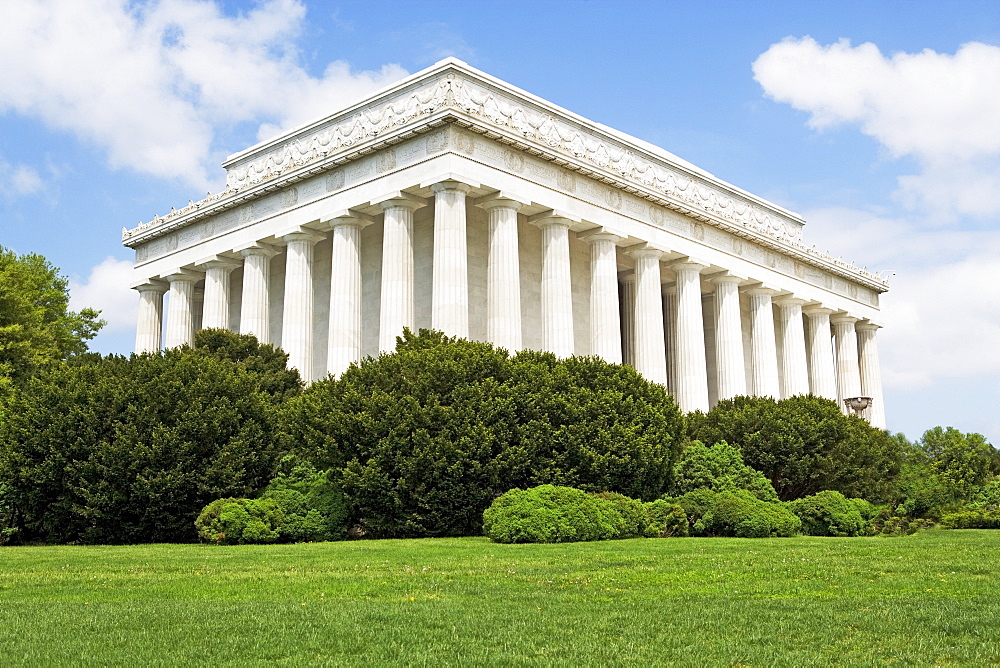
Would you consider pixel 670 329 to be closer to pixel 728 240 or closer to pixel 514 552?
pixel 728 240

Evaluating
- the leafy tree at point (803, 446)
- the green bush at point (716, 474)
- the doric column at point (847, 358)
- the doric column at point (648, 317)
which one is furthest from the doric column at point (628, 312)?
the green bush at point (716, 474)

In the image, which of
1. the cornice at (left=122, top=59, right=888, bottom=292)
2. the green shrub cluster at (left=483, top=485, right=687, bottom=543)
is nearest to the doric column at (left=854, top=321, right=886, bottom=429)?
the cornice at (left=122, top=59, right=888, bottom=292)

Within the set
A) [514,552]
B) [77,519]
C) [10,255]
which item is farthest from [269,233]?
[514,552]

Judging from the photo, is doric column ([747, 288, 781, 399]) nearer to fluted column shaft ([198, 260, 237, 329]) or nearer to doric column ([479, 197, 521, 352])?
doric column ([479, 197, 521, 352])

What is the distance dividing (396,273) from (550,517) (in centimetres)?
2265

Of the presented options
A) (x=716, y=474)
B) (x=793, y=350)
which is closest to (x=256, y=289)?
(x=716, y=474)

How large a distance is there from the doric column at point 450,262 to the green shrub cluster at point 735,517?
16.0 meters

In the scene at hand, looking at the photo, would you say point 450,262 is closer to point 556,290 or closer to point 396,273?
point 396,273

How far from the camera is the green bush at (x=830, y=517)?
32.5 metres

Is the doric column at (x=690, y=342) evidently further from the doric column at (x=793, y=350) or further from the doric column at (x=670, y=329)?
the doric column at (x=793, y=350)

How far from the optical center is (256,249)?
55938mm

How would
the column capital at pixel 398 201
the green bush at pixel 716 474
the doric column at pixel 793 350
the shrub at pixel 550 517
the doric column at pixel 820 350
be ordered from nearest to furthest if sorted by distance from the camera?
the shrub at pixel 550 517, the green bush at pixel 716 474, the column capital at pixel 398 201, the doric column at pixel 793 350, the doric column at pixel 820 350

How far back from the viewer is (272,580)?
16906mm

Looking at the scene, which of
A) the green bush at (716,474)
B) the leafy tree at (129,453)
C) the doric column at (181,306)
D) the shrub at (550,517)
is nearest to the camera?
the shrub at (550,517)
